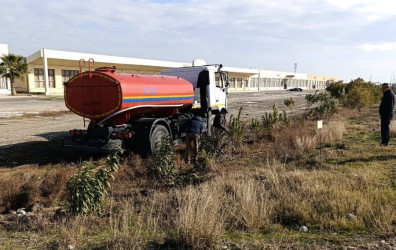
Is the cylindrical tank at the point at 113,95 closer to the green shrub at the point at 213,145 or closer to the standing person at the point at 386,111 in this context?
the green shrub at the point at 213,145

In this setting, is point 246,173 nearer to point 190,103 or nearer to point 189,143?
point 189,143

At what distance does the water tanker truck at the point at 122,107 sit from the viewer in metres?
8.38

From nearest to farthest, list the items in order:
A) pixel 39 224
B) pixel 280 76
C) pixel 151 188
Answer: pixel 39 224
pixel 151 188
pixel 280 76

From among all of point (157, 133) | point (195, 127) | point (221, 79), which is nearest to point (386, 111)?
point (195, 127)

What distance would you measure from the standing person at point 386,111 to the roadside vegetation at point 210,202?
842 mm

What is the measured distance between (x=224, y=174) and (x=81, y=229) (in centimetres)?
335

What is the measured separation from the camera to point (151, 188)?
6.49 metres

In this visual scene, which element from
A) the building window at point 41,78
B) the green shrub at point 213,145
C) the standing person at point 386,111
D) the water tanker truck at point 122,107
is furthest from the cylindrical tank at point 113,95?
the building window at point 41,78

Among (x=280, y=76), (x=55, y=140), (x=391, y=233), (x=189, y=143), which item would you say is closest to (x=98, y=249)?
(x=391, y=233)

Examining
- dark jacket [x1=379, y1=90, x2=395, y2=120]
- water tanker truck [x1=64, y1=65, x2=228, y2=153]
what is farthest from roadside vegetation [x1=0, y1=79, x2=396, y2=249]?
dark jacket [x1=379, y1=90, x2=395, y2=120]

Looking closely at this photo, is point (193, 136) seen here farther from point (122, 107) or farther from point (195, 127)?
point (122, 107)

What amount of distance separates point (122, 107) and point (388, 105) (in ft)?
24.9

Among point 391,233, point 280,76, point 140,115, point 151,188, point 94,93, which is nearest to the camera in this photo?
point 391,233

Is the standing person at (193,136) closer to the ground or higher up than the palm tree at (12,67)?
closer to the ground
